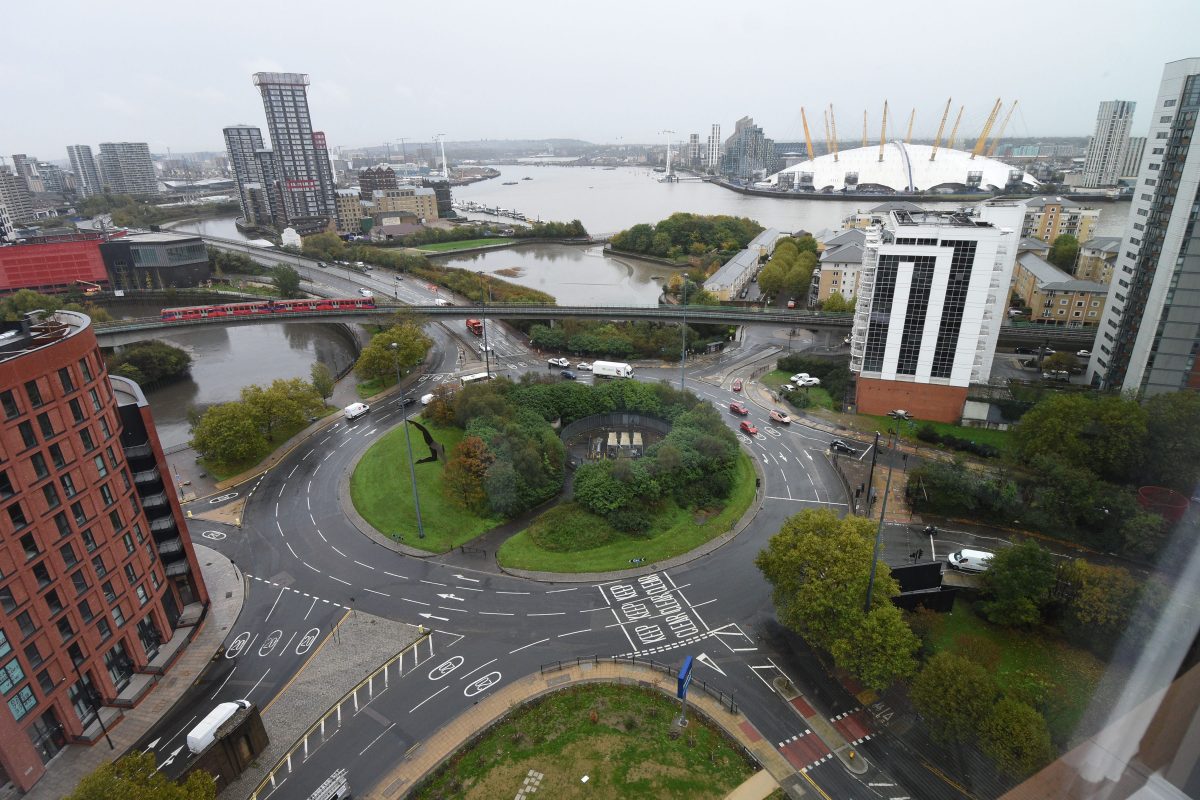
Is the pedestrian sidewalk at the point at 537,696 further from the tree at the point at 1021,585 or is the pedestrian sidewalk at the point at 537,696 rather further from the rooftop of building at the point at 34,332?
the rooftop of building at the point at 34,332

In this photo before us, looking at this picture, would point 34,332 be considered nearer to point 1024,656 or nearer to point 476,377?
point 476,377

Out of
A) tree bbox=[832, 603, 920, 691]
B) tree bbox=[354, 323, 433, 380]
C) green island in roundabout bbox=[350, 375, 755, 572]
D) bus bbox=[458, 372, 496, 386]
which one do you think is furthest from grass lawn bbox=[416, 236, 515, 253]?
tree bbox=[832, 603, 920, 691]

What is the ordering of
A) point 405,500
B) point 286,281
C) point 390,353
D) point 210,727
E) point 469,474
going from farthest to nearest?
point 286,281
point 390,353
point 405,500
point 469,474
point 210,727

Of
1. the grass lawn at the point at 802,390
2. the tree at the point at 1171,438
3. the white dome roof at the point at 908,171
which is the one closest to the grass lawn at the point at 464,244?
the grass lawn at the point at 802,390

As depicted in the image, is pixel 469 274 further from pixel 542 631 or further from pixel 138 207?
pixel 138 207

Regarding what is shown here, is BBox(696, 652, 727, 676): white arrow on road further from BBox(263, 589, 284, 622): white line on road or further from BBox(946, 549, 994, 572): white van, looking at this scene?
BBox(263, 589, 284, 622): white line on road

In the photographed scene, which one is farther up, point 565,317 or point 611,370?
point 565,317

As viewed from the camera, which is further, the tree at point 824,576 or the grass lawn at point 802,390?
the grass lawn at point 802,390

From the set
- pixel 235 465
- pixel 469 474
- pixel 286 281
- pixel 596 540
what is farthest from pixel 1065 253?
pixel 286 281
